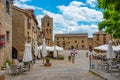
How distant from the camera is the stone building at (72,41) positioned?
143375 millimetres

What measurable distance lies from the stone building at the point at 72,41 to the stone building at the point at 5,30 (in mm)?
108424

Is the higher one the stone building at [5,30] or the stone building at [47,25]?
the stone building at [47,25]

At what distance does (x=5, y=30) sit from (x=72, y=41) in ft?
370

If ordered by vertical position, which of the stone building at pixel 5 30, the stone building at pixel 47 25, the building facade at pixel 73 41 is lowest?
the stone building at pixel 5 30

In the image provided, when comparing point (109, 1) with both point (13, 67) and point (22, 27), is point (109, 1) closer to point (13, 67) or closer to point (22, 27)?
point (13, 67)

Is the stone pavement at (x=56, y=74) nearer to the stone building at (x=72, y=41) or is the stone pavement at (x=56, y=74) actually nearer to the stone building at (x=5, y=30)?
the stone building at (x=5, y=30)

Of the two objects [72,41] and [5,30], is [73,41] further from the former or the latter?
[5,30]

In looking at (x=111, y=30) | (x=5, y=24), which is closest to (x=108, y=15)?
(x=111, y=30)

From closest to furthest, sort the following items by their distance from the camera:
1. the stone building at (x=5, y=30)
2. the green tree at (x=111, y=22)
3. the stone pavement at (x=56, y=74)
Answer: the stone pavement at (x=56, y=74), the green tree at (x=111, y=22), the stone building at (x=5, y=30)

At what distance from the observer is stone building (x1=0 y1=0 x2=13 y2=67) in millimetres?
30203

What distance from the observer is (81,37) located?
146 m

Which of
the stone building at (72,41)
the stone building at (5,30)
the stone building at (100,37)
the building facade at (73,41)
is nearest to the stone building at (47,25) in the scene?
the stone building at (100,37)

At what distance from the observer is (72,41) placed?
474ft

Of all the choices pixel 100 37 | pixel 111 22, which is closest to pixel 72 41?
pixel 100 37
